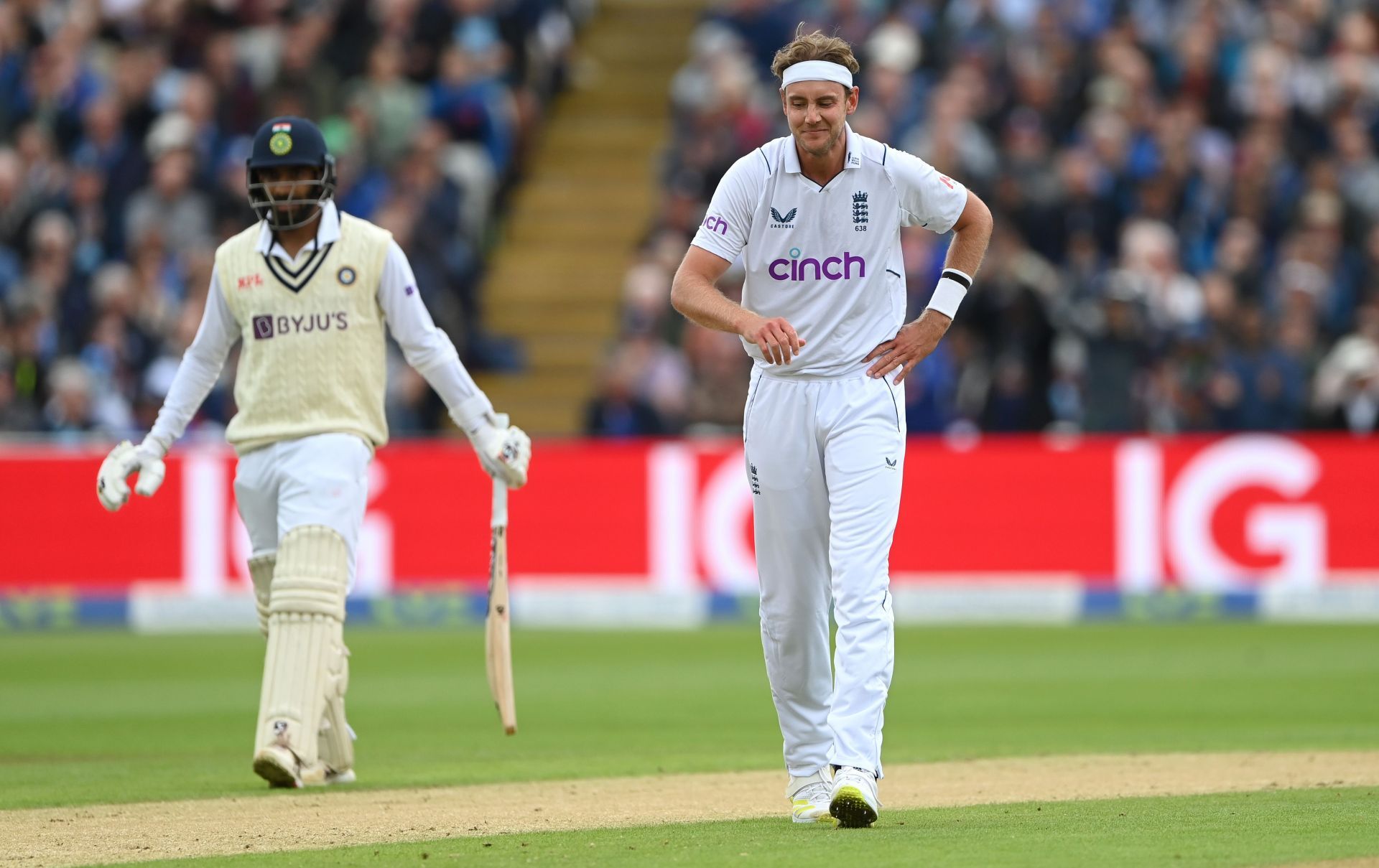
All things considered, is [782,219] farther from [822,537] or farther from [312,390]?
[312,390]

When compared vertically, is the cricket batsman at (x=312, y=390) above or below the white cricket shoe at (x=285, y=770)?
above

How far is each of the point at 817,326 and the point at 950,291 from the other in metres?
0.54

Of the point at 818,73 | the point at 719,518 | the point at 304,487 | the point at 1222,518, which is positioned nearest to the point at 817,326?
the point at 818,73

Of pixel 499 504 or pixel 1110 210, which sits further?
pixel 1110 210

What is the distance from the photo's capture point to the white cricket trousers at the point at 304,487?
9.30 m

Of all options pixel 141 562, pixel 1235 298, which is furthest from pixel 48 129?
pixel 1235 298

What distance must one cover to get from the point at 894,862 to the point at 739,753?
14.0 feet

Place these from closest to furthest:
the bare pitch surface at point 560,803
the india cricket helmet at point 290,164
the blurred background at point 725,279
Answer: the bare pitch surface at point 560,803, the india cricket helmet at point 290,164, the blurred background at point 725,279

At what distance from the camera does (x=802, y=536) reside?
7949 millimetres

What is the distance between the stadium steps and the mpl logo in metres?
5.93

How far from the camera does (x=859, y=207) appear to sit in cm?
795

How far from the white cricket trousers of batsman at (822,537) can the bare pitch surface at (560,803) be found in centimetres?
54

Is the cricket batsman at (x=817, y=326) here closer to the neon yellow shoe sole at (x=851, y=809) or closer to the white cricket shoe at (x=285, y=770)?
the neon yellow shoe sole at (x=851, y=809)

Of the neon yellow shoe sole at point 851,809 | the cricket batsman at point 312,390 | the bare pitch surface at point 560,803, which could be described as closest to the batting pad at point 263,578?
the cricket batsman at point 312,390
